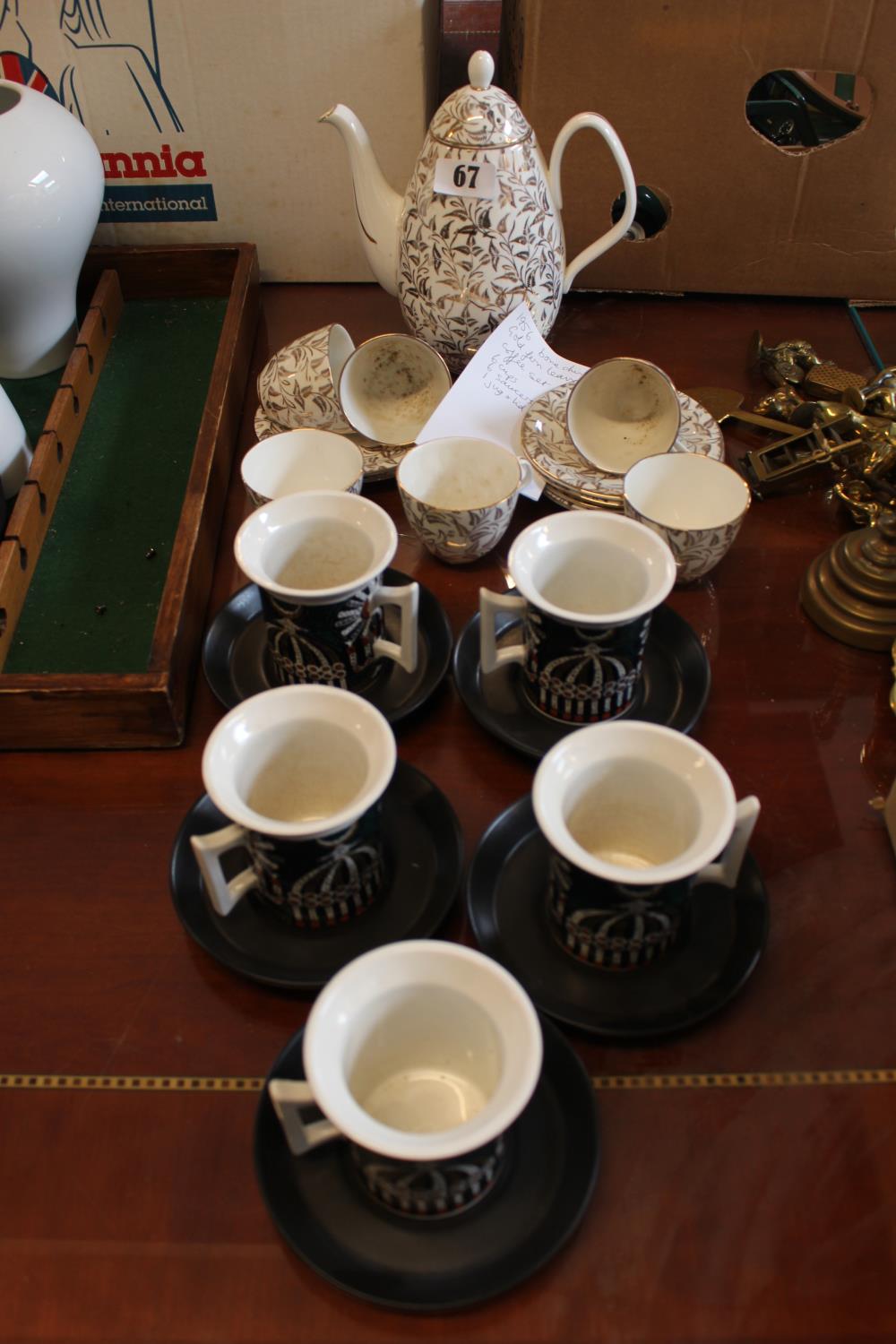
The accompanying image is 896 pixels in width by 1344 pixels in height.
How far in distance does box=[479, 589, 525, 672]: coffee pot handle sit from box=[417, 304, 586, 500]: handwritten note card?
0.20 m

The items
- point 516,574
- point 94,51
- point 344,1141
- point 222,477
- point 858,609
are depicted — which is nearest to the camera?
point 344,1141

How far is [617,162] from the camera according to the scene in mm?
934

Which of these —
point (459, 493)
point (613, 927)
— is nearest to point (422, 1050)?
point (613, 927)

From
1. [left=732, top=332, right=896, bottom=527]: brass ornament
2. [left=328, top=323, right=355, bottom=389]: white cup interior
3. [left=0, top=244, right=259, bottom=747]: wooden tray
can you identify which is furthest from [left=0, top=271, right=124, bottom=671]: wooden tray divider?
[left=732, top=332, right=896, bottom=527]: brass ornament

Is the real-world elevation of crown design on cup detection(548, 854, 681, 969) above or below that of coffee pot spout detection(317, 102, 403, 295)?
below

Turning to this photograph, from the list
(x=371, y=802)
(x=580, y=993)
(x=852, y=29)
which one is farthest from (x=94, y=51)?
(x=580, y=993)

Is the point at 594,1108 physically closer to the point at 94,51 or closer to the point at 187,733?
the point at 187,733

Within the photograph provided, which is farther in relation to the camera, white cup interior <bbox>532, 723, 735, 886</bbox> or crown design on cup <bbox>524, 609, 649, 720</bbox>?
crown design on cup <bbox>524, 609, 649, 720</bbox>

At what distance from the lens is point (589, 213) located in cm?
108

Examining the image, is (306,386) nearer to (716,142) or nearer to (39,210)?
(39,210)

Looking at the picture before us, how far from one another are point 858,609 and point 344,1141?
0.52 meters

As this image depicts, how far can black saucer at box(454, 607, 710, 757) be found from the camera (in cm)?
71

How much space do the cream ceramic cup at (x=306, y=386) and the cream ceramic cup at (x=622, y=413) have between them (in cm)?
20

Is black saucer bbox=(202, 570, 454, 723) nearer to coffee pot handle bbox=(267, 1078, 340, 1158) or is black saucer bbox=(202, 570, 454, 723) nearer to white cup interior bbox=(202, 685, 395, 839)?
white cup interior bbox=(202, 685, 395, 839)
